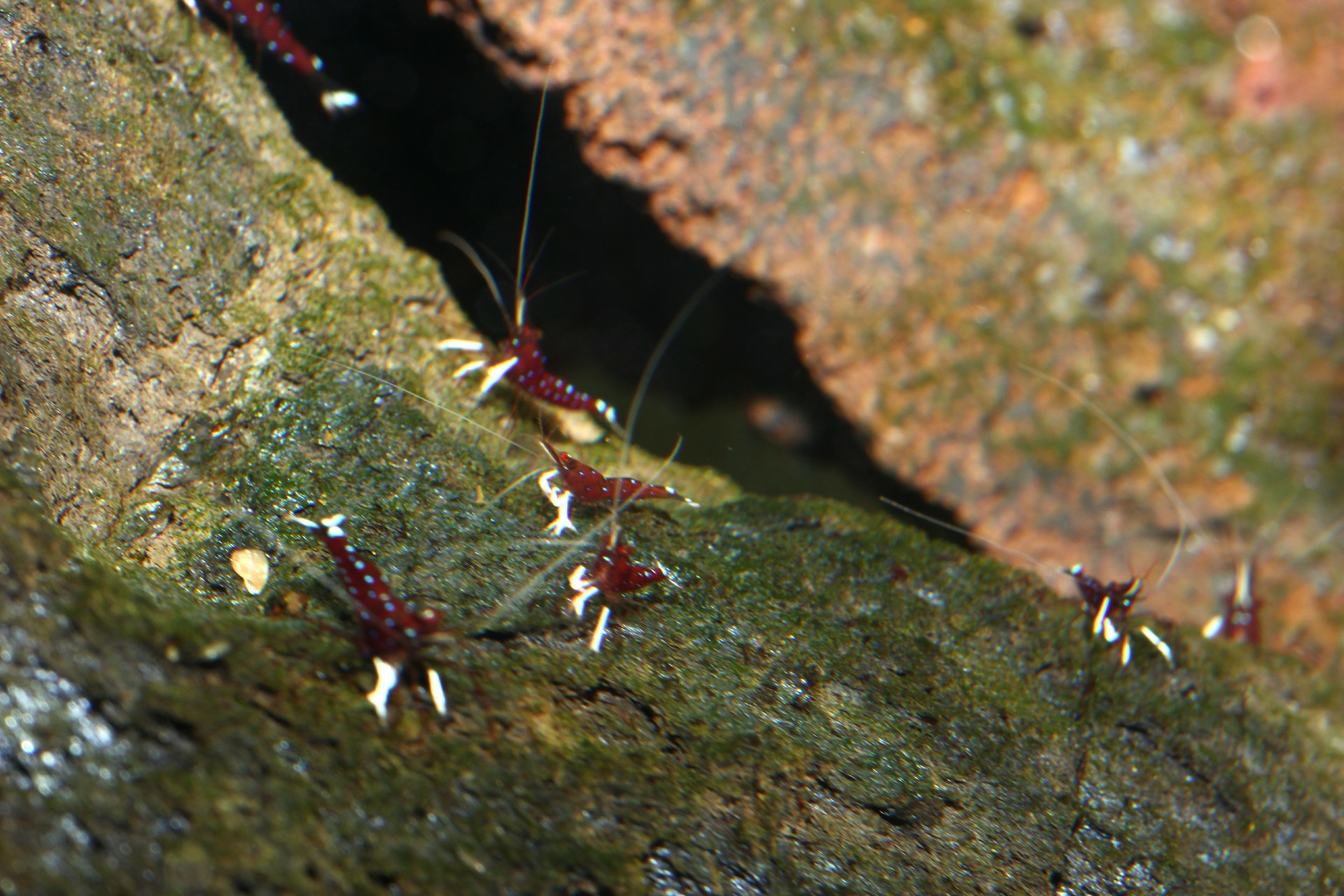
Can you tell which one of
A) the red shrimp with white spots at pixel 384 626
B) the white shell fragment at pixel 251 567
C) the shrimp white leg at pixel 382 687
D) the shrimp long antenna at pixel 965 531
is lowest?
the white shell fragment at pixel 251 567

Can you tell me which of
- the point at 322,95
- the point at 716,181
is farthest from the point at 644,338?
the point at 322,95

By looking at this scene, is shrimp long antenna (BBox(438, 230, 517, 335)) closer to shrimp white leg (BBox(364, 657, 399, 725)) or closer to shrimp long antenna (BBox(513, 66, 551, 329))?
shrimp long antenna (BBox(513, 66, 551, 329))

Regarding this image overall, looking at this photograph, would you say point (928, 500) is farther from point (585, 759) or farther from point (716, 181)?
point (585, 759)

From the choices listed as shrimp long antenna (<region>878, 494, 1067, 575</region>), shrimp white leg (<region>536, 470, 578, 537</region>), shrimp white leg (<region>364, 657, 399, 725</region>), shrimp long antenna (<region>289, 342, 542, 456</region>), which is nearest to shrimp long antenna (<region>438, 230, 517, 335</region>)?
shrimp long antenna (<region>289, 342, 542, 456</region>)

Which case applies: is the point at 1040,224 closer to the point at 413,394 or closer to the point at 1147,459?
the point at 1147,459

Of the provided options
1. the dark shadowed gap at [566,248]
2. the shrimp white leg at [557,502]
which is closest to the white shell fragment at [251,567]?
the shrimp white leg at [557,502]

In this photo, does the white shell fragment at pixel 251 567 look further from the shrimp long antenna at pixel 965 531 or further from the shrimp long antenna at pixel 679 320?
the shrimp long antenna at pixel 965 531
